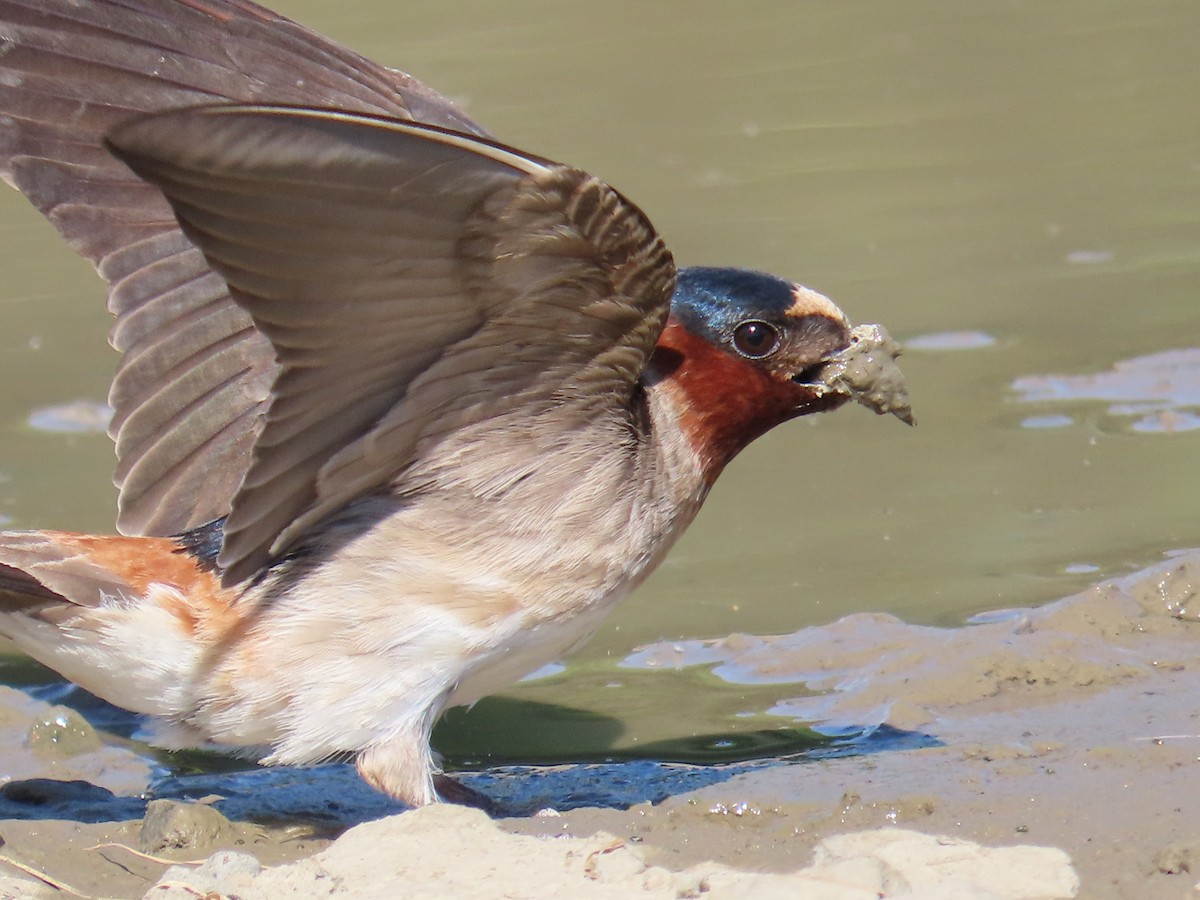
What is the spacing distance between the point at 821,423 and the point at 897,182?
356 centimetres

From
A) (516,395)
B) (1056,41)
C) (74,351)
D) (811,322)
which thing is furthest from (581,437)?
(1056,41)

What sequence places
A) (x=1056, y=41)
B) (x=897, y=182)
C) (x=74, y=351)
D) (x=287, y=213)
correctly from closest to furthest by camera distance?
(x=287, y=213), (x=74, y=351), (x=897, y=182), (x=1056, y=41)

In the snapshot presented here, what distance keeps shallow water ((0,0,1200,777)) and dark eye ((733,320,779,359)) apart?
46.4 inches

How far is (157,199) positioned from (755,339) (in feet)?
6.36

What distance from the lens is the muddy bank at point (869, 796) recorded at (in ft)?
13.6

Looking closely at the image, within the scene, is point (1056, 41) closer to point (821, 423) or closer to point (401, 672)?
point (821, 423)

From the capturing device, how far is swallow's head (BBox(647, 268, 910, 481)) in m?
5.23

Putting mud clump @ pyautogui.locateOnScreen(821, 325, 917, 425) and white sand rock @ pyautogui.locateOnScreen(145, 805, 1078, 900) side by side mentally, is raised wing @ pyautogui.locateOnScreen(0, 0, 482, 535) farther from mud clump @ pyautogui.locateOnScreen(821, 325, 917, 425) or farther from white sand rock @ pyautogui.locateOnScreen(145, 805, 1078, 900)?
white sand rock @ pyautogui.locateOnScreen(145, 805, 1078, 900)

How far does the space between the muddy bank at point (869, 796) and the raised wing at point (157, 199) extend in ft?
2.97

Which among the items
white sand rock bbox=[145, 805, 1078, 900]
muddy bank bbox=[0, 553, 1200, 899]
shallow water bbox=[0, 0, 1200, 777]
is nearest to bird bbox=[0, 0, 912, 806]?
muddy bank bbox=[0, 553, 1200, 899]

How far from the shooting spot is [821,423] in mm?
8148

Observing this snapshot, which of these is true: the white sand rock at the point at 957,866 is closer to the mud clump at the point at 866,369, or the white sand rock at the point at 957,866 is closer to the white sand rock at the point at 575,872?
the white sand rock at the point at 575,872

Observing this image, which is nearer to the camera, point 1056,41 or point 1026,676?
point 1026,676

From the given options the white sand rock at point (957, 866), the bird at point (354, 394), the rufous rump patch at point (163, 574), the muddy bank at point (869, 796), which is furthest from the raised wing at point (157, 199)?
the white sand rock at point (957, 866)
